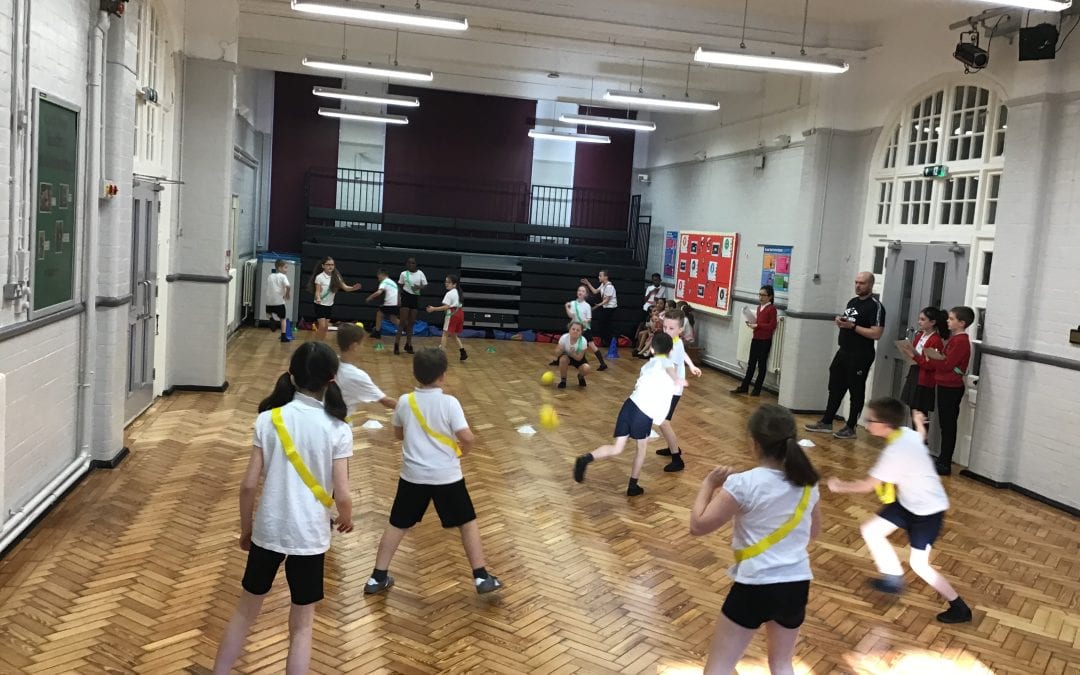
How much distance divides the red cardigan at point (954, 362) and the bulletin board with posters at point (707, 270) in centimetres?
582

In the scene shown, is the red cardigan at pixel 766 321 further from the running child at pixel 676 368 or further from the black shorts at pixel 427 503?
the black shorts at pixel 427 503

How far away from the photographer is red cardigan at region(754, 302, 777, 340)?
11.5 m

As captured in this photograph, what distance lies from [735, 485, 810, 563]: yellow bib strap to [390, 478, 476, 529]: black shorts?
5.47 ft

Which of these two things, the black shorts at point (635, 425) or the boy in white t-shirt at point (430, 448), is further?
the black shorts at point (635, 425)

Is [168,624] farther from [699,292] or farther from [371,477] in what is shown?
[699,292]

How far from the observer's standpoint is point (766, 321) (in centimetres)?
1157

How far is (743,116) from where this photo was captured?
1377cm

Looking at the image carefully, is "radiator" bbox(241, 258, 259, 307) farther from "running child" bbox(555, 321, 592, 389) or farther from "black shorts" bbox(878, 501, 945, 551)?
"black shorts" bbox(878, 501, 945, 551)

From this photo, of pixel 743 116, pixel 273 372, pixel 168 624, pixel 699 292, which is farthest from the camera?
pixel 699 292

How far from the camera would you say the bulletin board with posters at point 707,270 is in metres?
14.0

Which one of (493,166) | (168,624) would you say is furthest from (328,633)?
(493,166)

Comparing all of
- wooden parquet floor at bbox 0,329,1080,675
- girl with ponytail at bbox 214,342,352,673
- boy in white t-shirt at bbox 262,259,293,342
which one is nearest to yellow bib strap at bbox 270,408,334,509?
girl with ponytail at bbox 214,342,352,673

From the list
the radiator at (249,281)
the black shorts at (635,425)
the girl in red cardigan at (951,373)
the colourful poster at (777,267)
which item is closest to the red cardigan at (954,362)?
the girl in red cardigan at (951,373)

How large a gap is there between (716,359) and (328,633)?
10899 mm
